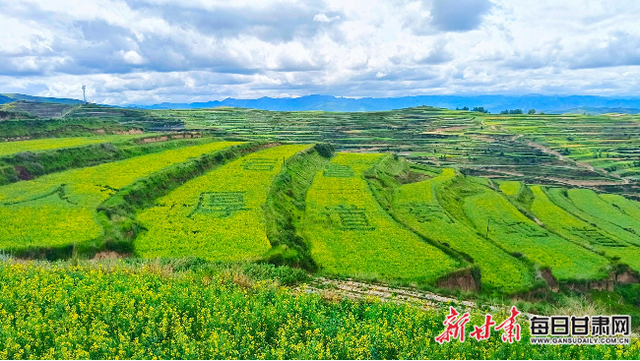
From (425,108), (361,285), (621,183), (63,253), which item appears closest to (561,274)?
(361,285)

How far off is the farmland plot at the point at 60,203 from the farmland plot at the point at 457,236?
26557 mm

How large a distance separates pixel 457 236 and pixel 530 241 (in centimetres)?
771

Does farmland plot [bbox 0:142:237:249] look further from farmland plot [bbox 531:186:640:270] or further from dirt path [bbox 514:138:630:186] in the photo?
dirt path [bbox 514:138:630:186]

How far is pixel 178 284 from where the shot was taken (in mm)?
17344

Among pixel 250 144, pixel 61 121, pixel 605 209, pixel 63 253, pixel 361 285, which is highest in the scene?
pixel 61 121

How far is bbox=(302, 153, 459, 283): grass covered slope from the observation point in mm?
26969

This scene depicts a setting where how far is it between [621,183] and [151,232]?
86.9m

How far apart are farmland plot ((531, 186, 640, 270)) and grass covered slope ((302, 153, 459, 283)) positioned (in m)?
18.8

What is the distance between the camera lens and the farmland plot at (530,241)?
32.3m

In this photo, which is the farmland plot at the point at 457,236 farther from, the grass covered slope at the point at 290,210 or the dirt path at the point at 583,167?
the dirt path at the point at 583,167

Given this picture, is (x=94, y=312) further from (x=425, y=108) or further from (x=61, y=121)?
(x=425, y=108)

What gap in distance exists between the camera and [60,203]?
33500mm

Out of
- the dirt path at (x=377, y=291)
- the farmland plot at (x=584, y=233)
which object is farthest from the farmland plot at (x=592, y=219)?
the dirt path at (x=377, y=291)

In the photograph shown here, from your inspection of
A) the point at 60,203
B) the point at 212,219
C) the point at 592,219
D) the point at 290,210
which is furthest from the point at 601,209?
the point at 60,203
